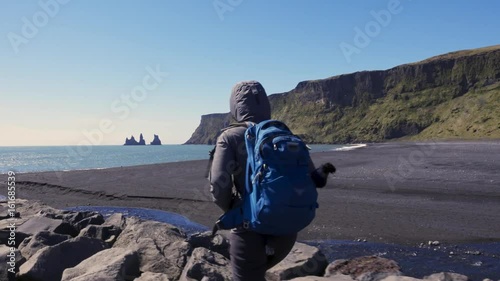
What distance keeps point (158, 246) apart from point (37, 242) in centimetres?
257

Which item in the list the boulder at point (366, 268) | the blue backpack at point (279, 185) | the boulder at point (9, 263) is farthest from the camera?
the boulder at point (366, 268)

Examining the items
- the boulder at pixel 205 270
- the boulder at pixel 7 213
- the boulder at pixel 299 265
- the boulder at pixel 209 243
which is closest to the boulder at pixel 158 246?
the boulder at pixel 209 243

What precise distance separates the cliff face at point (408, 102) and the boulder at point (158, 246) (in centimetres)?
Answer: 10899

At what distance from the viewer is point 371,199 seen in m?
18.1

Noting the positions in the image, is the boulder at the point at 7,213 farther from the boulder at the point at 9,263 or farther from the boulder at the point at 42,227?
the boulder at the point at 9,263

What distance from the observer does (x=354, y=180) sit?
970 inches

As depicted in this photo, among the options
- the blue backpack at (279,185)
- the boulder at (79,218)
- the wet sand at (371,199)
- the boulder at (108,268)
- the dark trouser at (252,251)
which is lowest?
the wet sand at (371,199)

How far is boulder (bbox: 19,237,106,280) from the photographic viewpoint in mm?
6777

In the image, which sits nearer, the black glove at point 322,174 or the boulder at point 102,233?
the black glove at point 322,174

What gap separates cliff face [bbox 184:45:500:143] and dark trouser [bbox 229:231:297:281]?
112 m

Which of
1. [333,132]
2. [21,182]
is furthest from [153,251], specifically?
[333,132]

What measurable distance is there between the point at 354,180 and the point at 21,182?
2426 centimetres

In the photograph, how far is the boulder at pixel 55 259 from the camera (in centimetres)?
678

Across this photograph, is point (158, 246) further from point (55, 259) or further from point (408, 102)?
point (408, 102)
